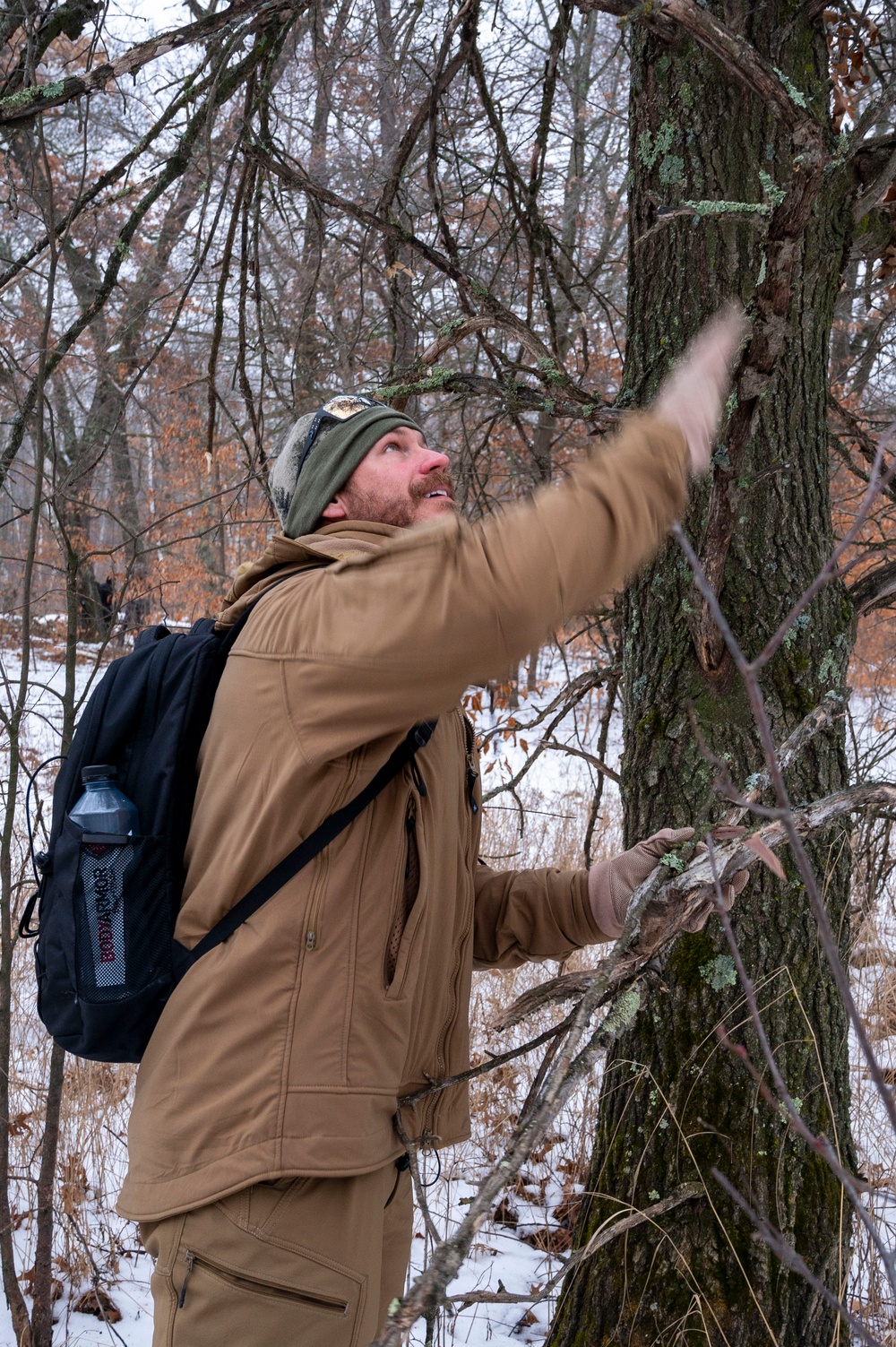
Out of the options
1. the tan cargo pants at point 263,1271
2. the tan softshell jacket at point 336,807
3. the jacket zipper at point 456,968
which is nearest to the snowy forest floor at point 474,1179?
the jacket zipper at point 456,968

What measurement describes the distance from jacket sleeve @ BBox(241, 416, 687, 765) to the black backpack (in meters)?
0.24

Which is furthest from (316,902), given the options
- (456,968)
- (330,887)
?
(456,968)

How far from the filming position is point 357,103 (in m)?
5.39

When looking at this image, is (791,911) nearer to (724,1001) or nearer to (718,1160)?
(724,1001)

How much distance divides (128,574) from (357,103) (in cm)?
419

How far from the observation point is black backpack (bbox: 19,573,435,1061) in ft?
4.74

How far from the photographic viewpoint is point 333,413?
1.88 meters

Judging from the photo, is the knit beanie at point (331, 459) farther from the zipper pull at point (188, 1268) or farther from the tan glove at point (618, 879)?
the zipper pull at point (188, 1268)

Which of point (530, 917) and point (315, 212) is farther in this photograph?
point (315, 212)

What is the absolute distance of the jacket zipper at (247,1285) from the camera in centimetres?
138

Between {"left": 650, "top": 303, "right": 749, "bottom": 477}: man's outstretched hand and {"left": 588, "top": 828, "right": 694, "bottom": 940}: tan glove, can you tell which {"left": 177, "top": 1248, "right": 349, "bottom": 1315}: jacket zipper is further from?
{"left": 650, "top": 303, "right": 749, "bottom": 477}: man's outstretched hand

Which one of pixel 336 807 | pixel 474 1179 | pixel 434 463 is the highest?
pixel 434 463

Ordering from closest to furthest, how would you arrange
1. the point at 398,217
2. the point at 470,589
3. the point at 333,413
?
the point at 470,589
the point at 333,413
the point at 398,217

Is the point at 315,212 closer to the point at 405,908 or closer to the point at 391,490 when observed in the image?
the point at 391,490
